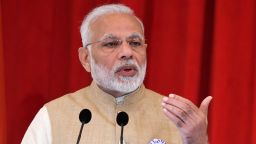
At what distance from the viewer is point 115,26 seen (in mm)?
1918

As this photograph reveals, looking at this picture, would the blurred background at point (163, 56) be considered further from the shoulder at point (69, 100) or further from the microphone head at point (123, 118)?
the microphone head at point (123, 118)

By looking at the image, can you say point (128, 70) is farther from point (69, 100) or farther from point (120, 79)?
point (69, 100)

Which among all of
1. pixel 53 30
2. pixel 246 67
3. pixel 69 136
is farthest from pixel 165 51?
pixel 69 136

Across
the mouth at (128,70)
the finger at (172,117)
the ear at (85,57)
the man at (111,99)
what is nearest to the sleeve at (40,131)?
the man at (111,99)

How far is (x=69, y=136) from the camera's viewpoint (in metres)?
1.85

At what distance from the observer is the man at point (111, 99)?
1.84 m

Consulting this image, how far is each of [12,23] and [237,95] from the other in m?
Answer: 1.14

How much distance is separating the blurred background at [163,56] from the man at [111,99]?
0.34 metres

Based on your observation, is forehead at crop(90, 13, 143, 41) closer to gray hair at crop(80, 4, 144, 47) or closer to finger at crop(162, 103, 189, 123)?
gray hair at crop(80, 4, 144, 47)

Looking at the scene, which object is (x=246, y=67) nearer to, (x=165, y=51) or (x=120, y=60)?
(x=165, y=51)

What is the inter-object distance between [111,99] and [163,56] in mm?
499

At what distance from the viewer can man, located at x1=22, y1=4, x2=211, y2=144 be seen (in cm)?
184

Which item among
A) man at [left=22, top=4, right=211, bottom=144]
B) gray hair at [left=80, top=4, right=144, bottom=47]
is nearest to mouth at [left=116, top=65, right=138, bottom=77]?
man at [left=22, top=4, right=211, bottom=144]

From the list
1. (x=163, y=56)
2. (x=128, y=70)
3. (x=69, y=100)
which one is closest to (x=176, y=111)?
(x=128, y=70)
